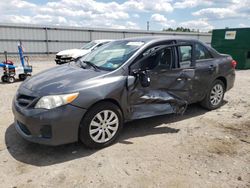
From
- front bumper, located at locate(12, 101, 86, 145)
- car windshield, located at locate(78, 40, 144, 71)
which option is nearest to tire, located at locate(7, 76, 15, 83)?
car windshield, located at locate(78, 40, 144, 71)

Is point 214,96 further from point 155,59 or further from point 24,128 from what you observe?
point 24,128

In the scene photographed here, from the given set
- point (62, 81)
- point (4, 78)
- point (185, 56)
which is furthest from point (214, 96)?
point (4, 78)

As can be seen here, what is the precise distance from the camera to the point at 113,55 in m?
3.88

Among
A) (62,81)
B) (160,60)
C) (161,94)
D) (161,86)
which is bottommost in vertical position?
(161,94)

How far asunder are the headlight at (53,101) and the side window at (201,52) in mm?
2811

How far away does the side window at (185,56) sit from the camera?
413 centimetres

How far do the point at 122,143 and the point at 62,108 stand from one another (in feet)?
3.78

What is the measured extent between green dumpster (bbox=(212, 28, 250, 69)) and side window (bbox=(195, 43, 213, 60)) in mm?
8899

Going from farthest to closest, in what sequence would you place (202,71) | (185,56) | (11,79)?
(11,79) → (202,71) → (185,56)

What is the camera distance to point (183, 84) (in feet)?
13.5

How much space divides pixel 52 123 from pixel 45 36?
1728 cm

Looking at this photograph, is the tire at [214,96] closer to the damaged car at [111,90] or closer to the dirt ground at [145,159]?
the damaged car at [111,90]

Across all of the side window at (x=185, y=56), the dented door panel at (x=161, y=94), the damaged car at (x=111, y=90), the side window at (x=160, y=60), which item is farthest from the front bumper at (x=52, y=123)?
the side window at (x=185, y=56)

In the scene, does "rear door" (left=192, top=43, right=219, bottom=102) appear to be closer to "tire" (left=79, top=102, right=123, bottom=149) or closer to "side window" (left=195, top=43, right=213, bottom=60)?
"side window" (left=195, top=43, right=213, bottom=60)
